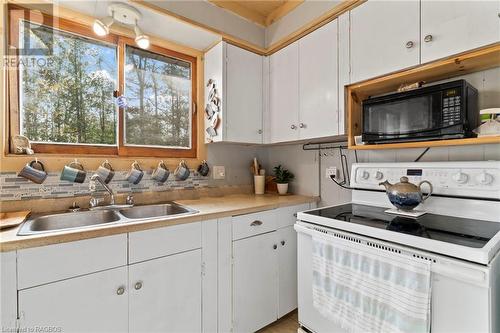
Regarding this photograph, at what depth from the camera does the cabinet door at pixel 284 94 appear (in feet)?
6.26

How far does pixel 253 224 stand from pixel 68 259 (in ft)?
3.33

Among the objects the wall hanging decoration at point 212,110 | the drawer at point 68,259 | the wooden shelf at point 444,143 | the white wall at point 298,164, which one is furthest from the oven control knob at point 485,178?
the drawer at point 68,259

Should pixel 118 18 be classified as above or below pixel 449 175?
above

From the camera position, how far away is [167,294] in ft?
4.23

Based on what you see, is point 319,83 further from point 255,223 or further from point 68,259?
point 68,259

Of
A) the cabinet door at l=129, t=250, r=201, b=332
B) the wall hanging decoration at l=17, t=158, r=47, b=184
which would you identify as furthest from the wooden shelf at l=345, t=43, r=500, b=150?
the wall hanging decoration at l=17, t=158, r=47, b=184

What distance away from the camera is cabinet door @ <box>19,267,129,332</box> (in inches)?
37.9

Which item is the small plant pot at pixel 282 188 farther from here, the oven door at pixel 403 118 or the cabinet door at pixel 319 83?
the oven door at pixel 403 118

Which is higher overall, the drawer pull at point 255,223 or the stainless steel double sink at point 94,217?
the stainless steel double sink at point 94,217

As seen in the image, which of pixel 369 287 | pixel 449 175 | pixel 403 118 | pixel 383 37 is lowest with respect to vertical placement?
pixel 369 287

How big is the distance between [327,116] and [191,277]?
1370mm

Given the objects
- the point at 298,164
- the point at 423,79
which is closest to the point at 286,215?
the point at 298,164

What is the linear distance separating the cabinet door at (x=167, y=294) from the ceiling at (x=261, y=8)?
1952 millimetres

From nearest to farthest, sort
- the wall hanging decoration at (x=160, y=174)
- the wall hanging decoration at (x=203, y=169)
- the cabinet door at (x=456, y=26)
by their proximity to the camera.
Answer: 1. the cabinet door at (x=456, y=26)
2. the wall hanging decoration at (x=160, y=174)
3. the wall hanging decoration at (x=203, y=169)
